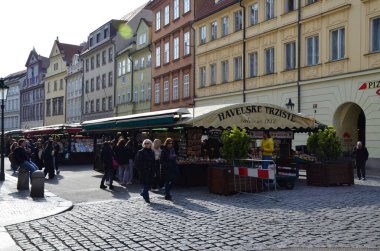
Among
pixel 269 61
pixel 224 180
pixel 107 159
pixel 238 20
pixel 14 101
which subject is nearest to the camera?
pixel 224 180

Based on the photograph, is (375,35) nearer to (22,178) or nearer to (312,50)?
(312,50)

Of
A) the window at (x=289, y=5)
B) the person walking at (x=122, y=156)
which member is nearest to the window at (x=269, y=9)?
the window at (x=289, y=5)

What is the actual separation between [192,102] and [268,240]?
31783 millimetres

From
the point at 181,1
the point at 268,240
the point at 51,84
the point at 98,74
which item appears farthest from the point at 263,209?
the point at 51,84

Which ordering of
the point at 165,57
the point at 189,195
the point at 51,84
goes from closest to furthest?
the point at 189,195 → the point at 165,57 → the point at 51,84

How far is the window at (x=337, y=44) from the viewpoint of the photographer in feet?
83.2

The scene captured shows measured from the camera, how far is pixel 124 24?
58656 millimetres

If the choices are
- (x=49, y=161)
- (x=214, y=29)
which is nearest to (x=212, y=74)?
(x=214, y=29)

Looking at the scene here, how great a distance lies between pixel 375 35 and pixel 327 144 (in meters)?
9.89

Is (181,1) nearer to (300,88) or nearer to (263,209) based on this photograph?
(300,88)

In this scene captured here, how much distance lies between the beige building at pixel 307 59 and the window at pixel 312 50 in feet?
0.18

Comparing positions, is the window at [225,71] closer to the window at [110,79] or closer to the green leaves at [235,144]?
the green leaves at [235,144]

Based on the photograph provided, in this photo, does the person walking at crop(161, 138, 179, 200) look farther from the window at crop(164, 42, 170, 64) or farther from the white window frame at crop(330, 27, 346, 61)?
the window at crop(164, 42, 170, 64)

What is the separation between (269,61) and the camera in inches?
1215
